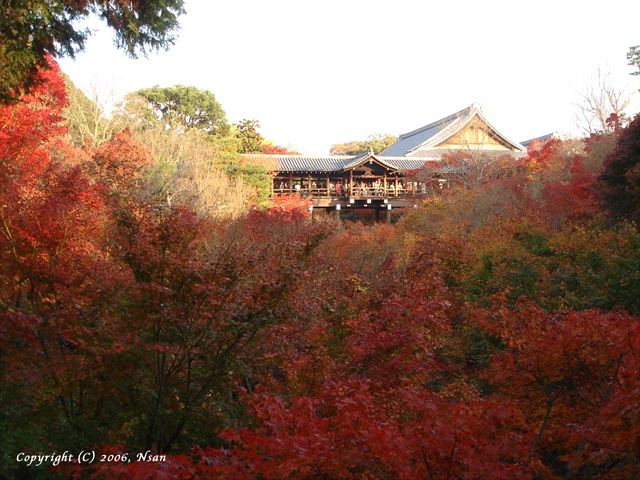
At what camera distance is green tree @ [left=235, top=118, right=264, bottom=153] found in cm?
4275

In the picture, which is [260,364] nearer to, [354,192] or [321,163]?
[354,192]

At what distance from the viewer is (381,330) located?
24.0 feet

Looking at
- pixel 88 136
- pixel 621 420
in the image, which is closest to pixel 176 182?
pixel 88 136

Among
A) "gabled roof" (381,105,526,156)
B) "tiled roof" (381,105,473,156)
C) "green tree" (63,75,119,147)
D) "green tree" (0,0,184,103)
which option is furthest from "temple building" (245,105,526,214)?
"green tree" (0,0,184,103)

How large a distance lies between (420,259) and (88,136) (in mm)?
17660

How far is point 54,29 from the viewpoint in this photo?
768 cm

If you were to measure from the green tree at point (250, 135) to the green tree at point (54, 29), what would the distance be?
34259mm

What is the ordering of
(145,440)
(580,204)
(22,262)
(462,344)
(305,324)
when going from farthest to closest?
1. (580,204)
2. (462,344)
3. (305,324)
4. (22,262)
5. (145,440)

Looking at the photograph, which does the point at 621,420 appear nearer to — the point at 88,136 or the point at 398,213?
the point at 88,136

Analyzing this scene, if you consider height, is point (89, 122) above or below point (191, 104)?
below

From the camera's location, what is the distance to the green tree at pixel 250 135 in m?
42.8

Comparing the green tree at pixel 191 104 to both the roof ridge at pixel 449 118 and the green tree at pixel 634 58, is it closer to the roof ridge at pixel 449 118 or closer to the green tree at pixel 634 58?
the roof ridge at pixel 449 118

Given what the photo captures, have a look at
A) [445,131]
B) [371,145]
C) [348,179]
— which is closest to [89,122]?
[348,179]

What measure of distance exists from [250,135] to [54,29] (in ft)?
120
